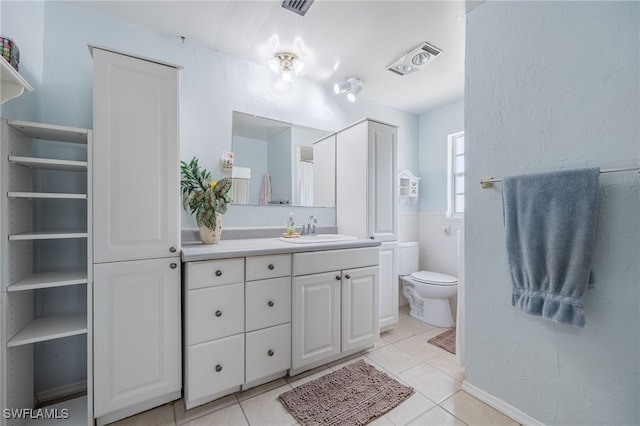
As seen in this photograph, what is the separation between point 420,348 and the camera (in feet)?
7.06

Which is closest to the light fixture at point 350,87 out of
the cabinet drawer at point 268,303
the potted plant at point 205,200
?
→ the potted plant at point 205,200

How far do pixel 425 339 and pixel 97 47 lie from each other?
297cm

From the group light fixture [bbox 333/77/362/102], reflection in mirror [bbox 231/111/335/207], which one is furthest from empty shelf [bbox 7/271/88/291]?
light fixture [bbox 333/77/362/102]

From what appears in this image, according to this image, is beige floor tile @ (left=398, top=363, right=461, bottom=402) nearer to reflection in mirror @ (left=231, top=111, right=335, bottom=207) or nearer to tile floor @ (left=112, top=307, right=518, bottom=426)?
tile floor @ (left=112, top=307, right=518, bottom=426)

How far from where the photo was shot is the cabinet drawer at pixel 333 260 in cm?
171

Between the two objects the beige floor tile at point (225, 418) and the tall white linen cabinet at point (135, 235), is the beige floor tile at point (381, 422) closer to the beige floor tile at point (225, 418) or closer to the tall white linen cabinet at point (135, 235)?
the beige floor tile at point (225, 418)

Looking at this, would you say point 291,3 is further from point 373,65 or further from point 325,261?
point 325,261

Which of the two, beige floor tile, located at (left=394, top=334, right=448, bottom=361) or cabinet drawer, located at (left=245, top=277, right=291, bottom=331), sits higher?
cabinet drawer, located at (left=245, top=277, right=291, bottom=331)

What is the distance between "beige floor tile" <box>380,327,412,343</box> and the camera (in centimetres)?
231

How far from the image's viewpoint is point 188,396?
141 cm

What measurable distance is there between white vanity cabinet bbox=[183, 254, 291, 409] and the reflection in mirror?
2.59 ft

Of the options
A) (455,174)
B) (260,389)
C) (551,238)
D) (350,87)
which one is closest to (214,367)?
(260,389)

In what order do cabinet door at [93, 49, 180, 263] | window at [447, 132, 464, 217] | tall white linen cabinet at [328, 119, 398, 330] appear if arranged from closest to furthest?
cabinet door at [93, 49, 180, 263]
tall white linen cabinet at [328, 119, 398, 330]
window at [447, 132, 464, 217]

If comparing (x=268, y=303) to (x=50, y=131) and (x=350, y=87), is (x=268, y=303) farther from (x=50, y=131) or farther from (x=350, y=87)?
(x=350, y=87)
